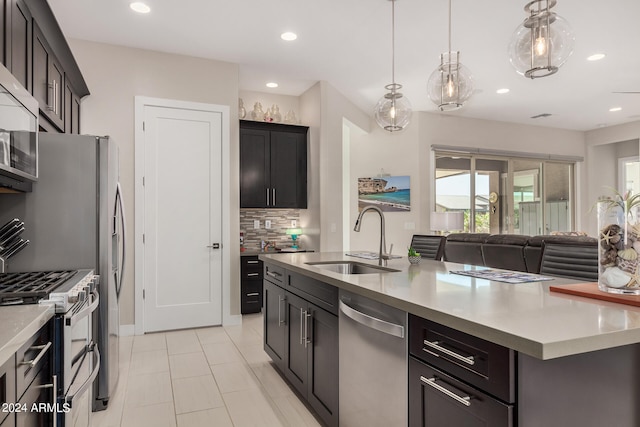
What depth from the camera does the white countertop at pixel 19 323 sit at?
115 cm

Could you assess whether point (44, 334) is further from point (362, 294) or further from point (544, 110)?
point (544, 110)

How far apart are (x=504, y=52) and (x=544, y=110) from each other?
3246 mm

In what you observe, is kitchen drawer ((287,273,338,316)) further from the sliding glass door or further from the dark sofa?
the sliding glass door

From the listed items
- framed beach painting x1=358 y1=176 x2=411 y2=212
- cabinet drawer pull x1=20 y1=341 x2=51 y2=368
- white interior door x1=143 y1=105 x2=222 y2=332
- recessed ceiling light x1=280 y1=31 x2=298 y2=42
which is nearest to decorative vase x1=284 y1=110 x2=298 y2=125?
white interior door x1=143 y1=105 x2=222 y2=332

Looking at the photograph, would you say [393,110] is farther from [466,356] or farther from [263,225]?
[263,225]

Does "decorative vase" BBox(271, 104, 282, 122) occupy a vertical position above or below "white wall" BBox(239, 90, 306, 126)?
below

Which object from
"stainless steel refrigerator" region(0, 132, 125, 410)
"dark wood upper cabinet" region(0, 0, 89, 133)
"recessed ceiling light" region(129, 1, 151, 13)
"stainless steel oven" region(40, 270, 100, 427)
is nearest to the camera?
"stainless steel oven" region(40, 270, 100, 427)

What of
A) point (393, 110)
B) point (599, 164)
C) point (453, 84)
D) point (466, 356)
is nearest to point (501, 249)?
point (393, 110)

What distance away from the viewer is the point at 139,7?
3521 millimetres

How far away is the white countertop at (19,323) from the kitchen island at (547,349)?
1251mm

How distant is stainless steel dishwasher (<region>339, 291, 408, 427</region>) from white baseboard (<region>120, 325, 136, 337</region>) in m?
3.12

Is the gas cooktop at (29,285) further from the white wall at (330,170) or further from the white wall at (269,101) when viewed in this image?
the white wall at (269,101)

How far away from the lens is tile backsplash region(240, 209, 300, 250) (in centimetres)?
576

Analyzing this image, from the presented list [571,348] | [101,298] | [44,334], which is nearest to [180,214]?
[101,298]
